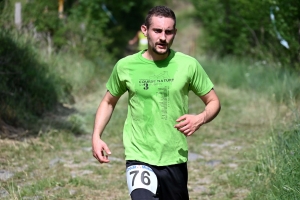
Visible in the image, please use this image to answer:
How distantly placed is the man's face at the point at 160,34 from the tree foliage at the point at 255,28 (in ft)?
28.4

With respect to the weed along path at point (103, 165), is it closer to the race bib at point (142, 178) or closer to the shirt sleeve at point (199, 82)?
the race bib at point (142, 178)

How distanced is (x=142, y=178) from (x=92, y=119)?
689 cm

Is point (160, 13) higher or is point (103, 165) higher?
point (160, 13)

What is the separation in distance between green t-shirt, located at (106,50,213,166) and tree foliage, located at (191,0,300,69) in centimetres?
862

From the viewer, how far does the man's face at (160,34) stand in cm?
434

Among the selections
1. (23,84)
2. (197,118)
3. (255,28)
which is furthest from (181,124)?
(255,28)

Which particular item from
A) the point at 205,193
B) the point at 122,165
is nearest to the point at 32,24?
the point at 122,165

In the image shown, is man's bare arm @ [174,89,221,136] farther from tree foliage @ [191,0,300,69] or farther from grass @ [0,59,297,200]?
tree foliage @ [191,0,300,69]

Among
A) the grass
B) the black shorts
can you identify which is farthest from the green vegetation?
the black shorts

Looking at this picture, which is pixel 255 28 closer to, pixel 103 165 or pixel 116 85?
pixel 103 165

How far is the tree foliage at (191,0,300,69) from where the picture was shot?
43.8 ft

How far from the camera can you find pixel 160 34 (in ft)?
14.3

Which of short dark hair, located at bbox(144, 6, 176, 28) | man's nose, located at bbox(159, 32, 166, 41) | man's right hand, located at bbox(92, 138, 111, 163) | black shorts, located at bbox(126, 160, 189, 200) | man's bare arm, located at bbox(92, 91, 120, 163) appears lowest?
black shorts, located at bbox(126, 160, 189, 200)

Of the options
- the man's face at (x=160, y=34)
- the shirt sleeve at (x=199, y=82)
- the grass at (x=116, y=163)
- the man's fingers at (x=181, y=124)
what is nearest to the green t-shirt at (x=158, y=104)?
the shirt sleeve at (x=199, y=82)
